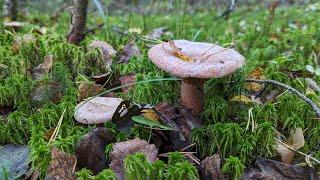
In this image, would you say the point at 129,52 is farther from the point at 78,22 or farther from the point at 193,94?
the point at 193,94

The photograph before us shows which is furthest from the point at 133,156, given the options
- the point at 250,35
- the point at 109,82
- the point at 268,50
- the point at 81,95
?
the point at 250,35

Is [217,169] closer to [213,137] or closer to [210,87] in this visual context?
[213,137]

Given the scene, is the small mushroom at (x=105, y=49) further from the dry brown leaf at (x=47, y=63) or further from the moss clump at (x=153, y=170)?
the moss clump at (x=153, y=170)

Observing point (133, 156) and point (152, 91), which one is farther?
point (152, 91)

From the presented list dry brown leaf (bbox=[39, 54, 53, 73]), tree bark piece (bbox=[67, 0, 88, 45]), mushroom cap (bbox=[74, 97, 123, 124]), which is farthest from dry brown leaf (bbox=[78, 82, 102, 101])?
tree bark piece (bbox=[67, 0, 88, 45])

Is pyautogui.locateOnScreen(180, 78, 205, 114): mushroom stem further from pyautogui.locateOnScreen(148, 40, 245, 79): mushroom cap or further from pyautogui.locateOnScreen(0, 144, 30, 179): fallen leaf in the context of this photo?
pyautogui.locateOnScreen(0, 144, 30, 179): fallen leaf

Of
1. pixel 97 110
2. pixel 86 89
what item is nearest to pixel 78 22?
pixel 86 89
